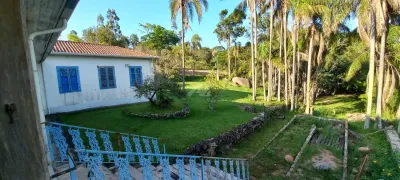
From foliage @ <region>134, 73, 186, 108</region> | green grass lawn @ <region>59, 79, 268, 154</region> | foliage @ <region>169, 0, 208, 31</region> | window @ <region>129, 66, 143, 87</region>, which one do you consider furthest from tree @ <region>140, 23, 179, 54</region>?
green grass lawn @ <region>59, 79, 268, 154</region>

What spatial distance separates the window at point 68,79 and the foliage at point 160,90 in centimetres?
333

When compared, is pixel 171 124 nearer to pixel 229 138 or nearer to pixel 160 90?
pixel 160 90

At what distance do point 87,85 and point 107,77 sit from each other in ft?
3.93

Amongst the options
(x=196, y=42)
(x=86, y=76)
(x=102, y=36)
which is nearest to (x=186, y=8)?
(x=86, y=76)

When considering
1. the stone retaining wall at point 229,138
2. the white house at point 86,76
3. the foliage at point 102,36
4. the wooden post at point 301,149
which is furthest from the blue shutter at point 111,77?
the foliage at point 102,36

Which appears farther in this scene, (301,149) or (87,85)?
(87,85)

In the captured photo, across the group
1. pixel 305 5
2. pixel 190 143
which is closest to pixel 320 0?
pixel 305 5

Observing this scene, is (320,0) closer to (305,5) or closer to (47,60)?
(305,5)

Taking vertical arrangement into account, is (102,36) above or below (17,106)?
above

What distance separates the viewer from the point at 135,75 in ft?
44.7

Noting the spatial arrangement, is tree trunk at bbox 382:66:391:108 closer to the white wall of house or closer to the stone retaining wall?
the stone retaining wall

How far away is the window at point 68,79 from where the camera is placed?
412 inches

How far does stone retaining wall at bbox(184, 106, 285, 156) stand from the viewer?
731cm

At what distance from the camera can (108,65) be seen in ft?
40.4
